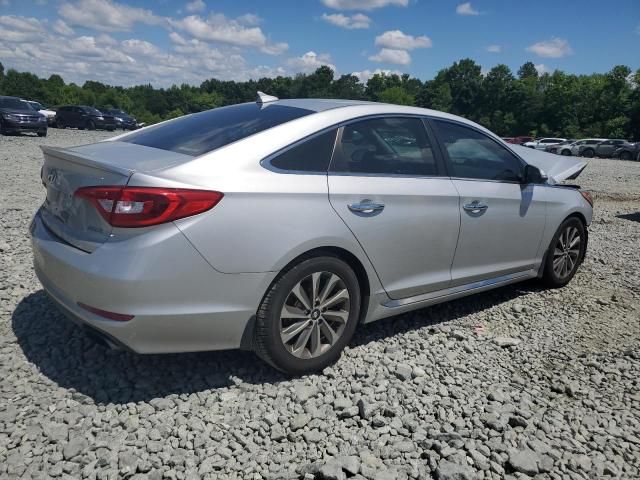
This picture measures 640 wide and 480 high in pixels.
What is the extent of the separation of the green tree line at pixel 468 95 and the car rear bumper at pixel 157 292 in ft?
205

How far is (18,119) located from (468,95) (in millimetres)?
84674

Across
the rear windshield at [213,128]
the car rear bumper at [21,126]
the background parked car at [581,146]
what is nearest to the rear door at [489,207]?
the rear windshield at [213,128]

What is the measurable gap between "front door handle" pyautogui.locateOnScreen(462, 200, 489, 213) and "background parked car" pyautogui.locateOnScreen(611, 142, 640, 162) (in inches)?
1489

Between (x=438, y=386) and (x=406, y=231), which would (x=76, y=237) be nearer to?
(x=406, y=231)

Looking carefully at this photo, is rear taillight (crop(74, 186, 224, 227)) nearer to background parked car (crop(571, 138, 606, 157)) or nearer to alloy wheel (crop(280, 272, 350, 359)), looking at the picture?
alloy wheel (crop(280, 272, 350, 359))

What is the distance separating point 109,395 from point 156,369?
342mm

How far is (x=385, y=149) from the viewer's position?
139 inches

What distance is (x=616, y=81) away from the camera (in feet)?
201

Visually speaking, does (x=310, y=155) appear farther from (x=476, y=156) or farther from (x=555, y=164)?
(x=555, y=164)

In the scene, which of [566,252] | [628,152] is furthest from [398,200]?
[628,152]

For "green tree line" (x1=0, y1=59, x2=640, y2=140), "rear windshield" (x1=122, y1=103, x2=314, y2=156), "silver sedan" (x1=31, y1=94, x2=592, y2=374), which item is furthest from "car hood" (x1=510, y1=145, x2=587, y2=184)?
"green tree line" (x1=0, y1=59, x2=640, y2=140)

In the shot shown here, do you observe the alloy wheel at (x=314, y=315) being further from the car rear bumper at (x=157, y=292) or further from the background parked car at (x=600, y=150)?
the background parked car at (x=600, y=150)

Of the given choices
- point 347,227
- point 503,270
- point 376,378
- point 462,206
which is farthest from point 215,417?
point 503,270

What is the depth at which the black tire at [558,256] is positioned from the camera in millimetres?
4812
